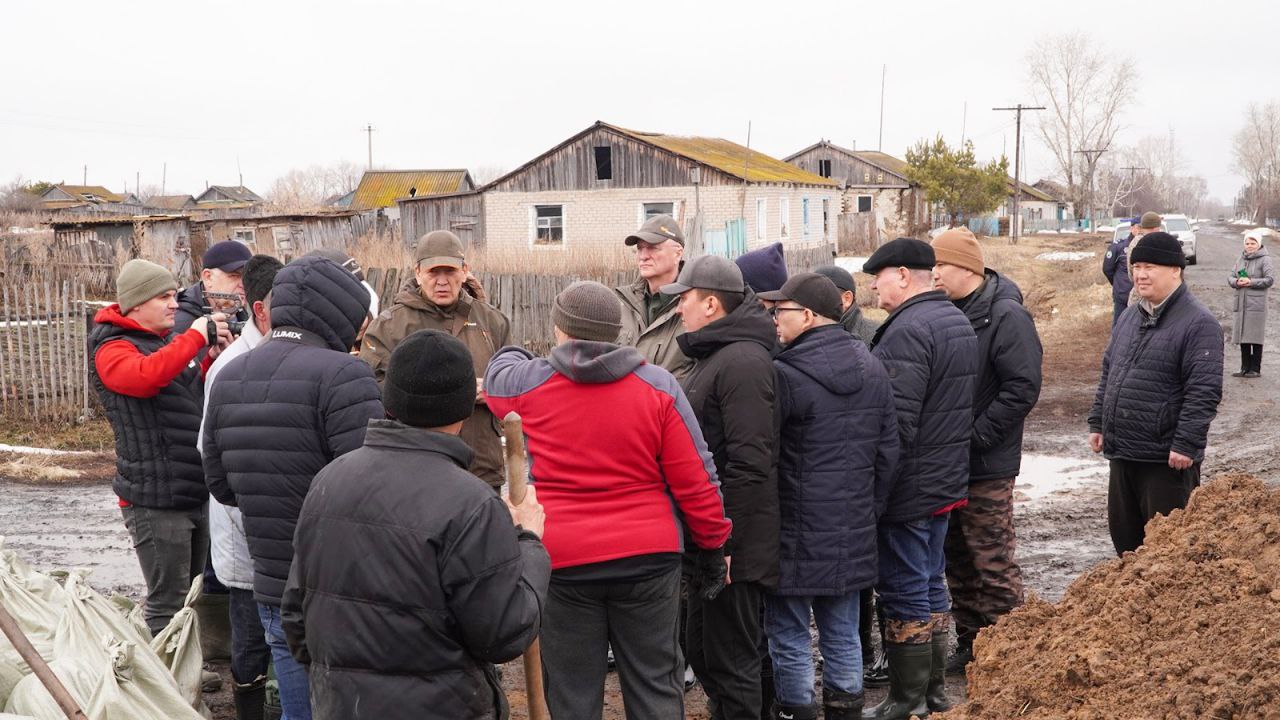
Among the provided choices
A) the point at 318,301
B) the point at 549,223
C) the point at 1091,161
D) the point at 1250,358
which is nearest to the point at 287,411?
the point at 318,301

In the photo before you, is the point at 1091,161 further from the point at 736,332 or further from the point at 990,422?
the point at 736,332

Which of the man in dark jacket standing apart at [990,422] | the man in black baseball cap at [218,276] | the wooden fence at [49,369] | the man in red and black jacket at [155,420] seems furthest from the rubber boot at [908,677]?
the wooden fence at [49,369]

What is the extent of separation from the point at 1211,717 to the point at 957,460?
2.05m

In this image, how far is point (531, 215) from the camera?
1237 inches

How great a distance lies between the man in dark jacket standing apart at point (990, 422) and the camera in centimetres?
493

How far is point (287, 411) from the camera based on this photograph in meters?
3.43

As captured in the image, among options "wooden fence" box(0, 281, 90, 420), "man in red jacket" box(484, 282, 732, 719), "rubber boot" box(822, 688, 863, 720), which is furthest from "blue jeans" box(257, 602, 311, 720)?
"wooden fence" box(0, 281, 90, 420)

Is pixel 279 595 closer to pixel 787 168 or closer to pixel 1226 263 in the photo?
pixel 787 168

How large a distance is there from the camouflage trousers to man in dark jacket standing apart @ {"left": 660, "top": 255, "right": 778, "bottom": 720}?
55.6 inches

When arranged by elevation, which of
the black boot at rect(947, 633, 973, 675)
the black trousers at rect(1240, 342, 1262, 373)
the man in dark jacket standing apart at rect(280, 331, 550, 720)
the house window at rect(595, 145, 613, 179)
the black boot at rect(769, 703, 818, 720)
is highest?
the house window at rect(595, 145, 613, 179)

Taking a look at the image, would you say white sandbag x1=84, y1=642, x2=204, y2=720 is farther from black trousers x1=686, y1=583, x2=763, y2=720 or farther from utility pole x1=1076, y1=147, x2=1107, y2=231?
utility pole x1=1076, y1=147, x2=1107, y2=231

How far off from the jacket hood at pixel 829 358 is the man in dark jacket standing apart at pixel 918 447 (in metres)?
0.37

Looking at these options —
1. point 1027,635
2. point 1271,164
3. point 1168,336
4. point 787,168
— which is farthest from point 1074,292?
point 1271,164

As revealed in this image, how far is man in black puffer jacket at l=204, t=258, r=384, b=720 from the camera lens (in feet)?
11.3
